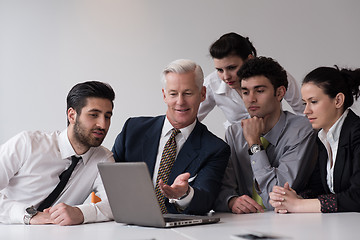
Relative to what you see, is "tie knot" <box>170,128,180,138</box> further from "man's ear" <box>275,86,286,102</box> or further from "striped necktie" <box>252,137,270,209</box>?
"man's ear" <box>275,86,286,102</box>

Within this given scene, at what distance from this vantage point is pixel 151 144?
2.55 meters

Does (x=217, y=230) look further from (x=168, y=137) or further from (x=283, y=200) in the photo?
(x=168, y=137)

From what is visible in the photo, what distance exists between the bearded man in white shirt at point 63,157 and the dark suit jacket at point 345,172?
3.53ft

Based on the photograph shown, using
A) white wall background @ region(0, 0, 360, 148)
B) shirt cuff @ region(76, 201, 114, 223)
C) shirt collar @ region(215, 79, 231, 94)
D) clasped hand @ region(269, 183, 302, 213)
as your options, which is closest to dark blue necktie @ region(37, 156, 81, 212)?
shirt cuff @ region(76, 201, 114, 223)

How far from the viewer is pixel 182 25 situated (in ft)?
16.1

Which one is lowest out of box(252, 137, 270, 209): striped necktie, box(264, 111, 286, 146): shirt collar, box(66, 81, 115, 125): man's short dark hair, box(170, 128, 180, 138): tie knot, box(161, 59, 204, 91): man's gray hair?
box(252, 137, 270, 209): striped necktie

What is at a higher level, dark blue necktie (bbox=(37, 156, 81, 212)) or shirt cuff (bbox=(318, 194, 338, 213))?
dark blue necktie (bbox=(37, 156, 81, 212))

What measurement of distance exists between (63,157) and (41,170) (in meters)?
0.12

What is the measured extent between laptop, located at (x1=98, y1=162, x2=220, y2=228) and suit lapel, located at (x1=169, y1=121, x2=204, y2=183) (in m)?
0.49

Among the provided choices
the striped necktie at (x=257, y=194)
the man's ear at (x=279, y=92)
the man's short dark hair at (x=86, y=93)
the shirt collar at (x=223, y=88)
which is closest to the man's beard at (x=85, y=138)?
the man's short dark hair at (x=86, y=93)

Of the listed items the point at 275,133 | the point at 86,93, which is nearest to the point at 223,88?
the point at 275,133

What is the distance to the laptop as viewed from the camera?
1.75 metres

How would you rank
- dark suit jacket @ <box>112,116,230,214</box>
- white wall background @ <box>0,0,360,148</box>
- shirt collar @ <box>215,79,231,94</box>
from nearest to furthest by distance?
dark suit jacket @ <box>112,116,230,214</box>
shirt collar @ <box>215,79,231,94</box>
white wall background @ <box>0,0,360,148</box>

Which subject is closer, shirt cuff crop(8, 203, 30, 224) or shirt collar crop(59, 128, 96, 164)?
shirt cuff crop(8, 203, 30, 224)
